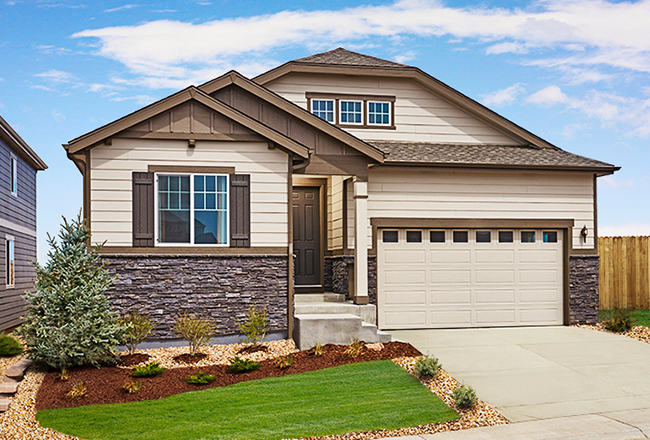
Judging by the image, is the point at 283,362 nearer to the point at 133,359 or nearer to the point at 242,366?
the point at 242,366

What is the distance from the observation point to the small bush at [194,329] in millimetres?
10656

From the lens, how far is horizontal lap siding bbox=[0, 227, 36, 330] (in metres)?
16.4

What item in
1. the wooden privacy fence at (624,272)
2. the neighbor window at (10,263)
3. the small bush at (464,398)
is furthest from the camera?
the wooden privacy fence at (624,272)

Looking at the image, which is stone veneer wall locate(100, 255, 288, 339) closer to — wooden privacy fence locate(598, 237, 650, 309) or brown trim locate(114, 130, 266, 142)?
brown trim locate(114, 130, 266, 142)

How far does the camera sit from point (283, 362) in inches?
385

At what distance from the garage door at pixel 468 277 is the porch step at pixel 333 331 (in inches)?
91.2

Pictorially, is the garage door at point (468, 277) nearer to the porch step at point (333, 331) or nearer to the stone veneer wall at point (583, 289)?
the stone veneer wall at point (583, 289)

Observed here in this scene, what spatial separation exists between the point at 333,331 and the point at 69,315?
4537mm

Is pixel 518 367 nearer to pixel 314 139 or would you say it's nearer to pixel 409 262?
pixel 409 262

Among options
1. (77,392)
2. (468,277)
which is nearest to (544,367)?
(468,277)

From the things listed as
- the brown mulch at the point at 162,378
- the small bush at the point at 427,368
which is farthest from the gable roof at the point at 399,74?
the small bush at the point at 427,368

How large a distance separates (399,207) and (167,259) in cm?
528

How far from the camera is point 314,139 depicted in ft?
41.0

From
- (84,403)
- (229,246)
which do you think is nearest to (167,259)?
(229,246)
